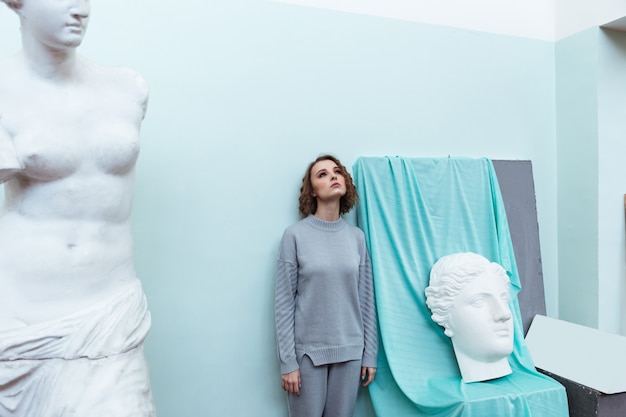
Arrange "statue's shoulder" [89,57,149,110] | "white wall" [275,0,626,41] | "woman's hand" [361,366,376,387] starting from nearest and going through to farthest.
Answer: "statue's shoulder" [89,57,149,110], "woman's hand" [361,366,376,387], "white wall" [275,0,626,41]

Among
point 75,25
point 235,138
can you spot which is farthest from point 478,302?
point 75,25

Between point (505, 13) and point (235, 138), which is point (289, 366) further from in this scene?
point (505, 13)

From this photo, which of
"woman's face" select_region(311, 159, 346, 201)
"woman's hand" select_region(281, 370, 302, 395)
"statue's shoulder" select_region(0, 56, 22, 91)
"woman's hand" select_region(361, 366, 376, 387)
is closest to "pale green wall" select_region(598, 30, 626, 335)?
"woman's hand" select_region(361, 366, 376, 387)

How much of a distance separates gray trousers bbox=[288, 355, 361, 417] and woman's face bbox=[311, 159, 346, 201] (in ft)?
2.22

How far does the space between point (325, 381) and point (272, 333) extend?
1.05ft

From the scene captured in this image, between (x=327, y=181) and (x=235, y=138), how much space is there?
0.44 metres

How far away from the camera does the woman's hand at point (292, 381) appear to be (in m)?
2.07

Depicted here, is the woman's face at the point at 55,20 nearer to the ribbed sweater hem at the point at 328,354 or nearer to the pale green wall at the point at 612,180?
the ribbed sweater hem at the point at 328,354

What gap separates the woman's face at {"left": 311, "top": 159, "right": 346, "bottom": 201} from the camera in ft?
7.10

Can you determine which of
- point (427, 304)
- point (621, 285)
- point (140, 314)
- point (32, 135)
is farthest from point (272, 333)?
point (621, 285)

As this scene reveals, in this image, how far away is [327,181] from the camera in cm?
217

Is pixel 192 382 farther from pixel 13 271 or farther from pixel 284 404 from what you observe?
pixel 13 271

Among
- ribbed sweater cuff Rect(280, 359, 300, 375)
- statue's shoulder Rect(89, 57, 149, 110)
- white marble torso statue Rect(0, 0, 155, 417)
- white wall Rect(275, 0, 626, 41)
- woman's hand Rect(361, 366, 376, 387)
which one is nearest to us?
white marble torso statue Rect(0, 0, 155, 417)

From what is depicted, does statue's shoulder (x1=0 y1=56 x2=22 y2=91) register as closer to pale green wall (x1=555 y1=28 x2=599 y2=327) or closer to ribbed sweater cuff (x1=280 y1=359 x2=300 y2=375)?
ribbed sweater cuff (x1=280 y1=359 x2=300 y2=375)
